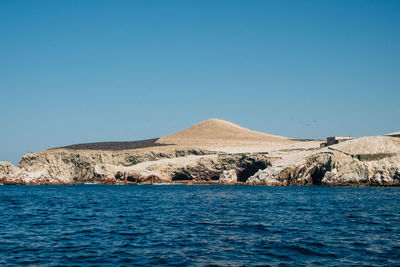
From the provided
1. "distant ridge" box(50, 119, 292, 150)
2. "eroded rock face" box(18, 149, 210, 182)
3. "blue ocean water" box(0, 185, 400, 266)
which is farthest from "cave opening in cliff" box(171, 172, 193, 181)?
"blue ocean water" box(0, 185, 400, 266)

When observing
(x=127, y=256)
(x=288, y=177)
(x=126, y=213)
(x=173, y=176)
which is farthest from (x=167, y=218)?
(x=173, y=176)

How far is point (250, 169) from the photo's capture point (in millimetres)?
85688

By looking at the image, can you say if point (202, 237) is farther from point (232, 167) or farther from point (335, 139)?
point (335, 139)

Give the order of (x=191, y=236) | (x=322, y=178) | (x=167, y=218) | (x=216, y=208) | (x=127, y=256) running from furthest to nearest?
(x=322, y=178)
(x=216, y=208)
(x=167, y=218)
(x=191, y=236)
(x=127, y=256)

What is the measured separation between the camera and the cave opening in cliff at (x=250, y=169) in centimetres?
8254

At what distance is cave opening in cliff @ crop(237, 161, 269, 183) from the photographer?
82.5 metres

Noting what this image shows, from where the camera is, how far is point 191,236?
1969cm

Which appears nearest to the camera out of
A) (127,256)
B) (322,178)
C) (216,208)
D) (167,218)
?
(127,256)

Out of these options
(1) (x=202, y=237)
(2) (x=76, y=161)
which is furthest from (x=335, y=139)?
(1) (x=202, y=237)

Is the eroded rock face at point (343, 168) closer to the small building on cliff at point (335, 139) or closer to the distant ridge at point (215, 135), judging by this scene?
the small building on cliff at point (335, 139)

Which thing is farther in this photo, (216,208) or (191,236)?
(216,208)

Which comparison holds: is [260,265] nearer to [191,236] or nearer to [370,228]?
[191,236]

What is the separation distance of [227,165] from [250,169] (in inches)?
181

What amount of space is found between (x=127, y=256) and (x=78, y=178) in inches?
3778
